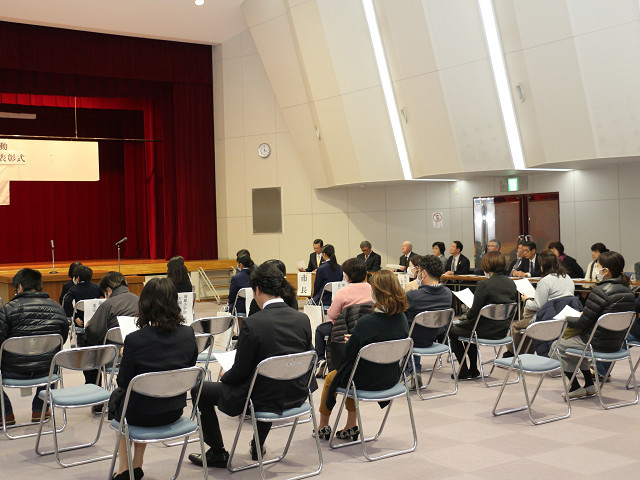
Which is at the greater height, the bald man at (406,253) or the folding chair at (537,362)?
the bald man at (406,253)

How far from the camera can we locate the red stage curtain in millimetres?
14594

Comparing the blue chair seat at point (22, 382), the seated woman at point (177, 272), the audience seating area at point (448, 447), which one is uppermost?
the seated woman at point (177, 272)

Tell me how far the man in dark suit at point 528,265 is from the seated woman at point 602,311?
393cm

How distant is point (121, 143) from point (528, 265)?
1188cm

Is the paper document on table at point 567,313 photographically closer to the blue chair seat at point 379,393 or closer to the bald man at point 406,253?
the blue chair seat at point 379,393

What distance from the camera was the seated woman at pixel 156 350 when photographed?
4090 millimetres

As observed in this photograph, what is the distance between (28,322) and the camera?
5.57m

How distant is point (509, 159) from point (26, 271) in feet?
26.4

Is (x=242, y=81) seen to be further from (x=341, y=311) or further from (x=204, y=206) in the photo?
(x=341, y=311)

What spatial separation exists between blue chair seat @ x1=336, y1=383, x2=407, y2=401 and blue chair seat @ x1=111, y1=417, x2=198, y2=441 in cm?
116

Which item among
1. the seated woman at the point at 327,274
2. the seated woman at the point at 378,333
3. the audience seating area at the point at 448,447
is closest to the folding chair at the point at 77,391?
the audience seating area at the point at 448,447

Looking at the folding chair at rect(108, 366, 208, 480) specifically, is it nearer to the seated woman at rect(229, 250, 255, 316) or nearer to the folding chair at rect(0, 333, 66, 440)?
the folding chair at rect(0, 333, 66, 440)

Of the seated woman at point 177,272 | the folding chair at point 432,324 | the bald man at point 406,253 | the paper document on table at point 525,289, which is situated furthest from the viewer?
the bald man at point 406,253

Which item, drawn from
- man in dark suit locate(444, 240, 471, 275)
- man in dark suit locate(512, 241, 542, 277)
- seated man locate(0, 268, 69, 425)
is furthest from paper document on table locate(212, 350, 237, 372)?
man in dark suit locate(444, 240, 471, 275)
